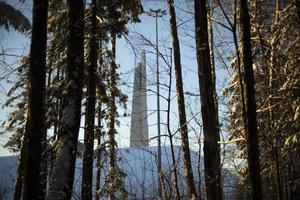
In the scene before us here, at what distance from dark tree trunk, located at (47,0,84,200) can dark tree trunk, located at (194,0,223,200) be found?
270 centimetres

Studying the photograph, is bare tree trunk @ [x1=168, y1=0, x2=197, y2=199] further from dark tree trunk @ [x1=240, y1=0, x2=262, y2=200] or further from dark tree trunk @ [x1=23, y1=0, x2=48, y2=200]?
dark tree trunk @ [x1=23, y1=0, x2=48, y2=200]

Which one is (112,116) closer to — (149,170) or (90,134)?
(90,134)

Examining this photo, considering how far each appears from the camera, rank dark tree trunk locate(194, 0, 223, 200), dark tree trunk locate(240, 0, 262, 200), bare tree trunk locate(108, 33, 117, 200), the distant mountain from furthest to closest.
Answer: bare tree trunk locate(108, 33, 117, 200), the distant mountain, dark tree trunk locate(194, 0, 223, 200), dark tree trunk locate(240, 0, 262, 200)

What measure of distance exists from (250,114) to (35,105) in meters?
4.50

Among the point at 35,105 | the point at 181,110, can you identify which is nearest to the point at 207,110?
the point at 35,105

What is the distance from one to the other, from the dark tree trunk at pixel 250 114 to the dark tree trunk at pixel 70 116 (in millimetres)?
3596

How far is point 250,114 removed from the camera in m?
8.33

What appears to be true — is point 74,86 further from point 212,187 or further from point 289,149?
point 289,149

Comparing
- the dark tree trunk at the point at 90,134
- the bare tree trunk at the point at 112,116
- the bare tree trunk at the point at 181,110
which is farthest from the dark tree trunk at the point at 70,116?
the bare tree trunk at the point at 112,116

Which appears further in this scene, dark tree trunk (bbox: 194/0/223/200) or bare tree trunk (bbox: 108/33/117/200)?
bare tree trunk (bbox: 108/33/117/200)

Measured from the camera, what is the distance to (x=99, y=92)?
17.5 metres

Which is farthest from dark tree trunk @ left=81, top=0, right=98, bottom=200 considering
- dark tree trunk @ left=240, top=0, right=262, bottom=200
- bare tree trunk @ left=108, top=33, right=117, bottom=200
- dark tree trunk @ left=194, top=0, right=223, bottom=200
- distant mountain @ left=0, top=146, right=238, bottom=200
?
dark tree trunk @ left=240, top=0, right=262, bottom=200

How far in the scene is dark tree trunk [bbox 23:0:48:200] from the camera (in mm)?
8016

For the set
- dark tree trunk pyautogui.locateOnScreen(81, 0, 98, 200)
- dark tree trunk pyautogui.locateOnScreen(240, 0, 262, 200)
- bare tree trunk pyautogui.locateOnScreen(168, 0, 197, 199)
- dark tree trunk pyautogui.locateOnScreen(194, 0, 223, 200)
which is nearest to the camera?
dark tree trunk pyautogui.locateOnScreen(240, 0, 262, 200)
